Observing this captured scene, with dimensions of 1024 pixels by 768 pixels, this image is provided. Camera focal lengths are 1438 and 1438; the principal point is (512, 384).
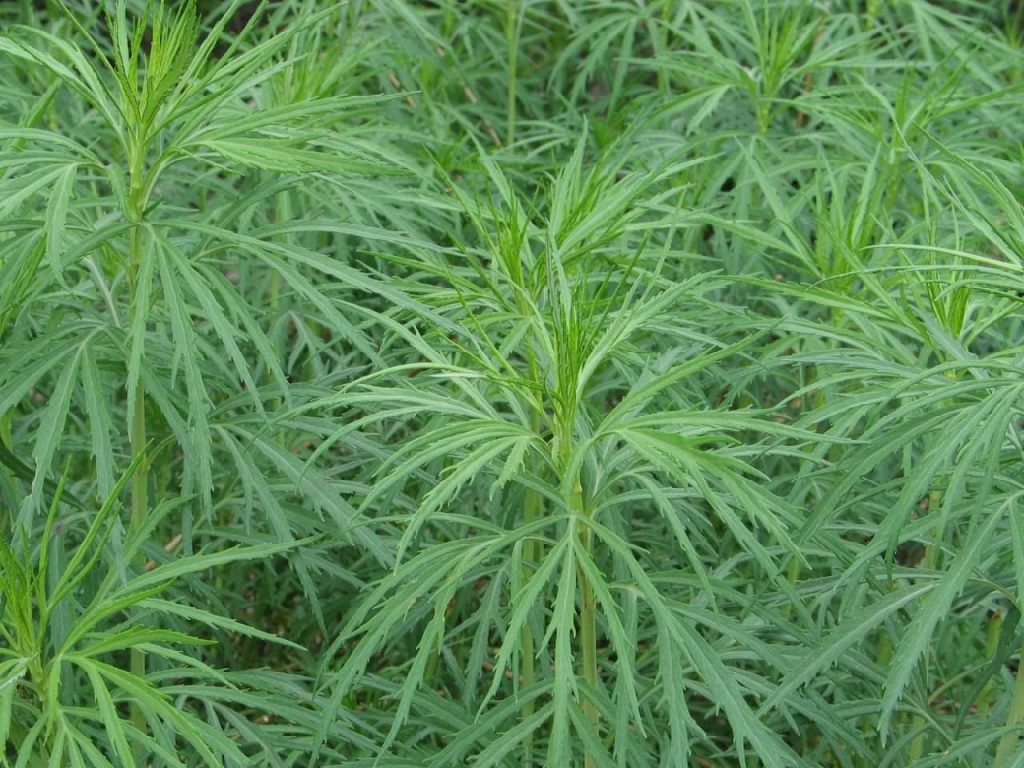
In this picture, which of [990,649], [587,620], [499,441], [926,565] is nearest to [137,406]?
[499,441]

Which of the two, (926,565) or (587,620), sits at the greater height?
(587,620)

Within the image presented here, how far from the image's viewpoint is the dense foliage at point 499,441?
6.70 feet

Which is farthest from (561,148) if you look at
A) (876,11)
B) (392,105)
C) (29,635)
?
(29,635)

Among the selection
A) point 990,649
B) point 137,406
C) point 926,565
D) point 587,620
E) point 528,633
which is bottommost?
point 990,649

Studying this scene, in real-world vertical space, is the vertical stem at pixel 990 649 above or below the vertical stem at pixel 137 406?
below

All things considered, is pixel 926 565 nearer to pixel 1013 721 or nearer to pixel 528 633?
pixel 1013 721

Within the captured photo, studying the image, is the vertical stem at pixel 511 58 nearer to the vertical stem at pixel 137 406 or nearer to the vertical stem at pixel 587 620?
the vertical stem at pixel 137 406

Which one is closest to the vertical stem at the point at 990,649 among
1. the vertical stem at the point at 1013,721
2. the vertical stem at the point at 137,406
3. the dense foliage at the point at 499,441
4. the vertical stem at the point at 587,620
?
the dense foliage at the point at 499,441

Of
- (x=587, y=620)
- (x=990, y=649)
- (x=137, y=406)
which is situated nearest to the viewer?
(x=587, y=620)

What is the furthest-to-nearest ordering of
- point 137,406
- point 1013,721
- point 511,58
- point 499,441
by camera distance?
point 511,58 < point 137,406 < point 1013,721 < point 499,441

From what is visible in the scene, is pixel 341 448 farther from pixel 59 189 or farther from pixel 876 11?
pixel 876 11

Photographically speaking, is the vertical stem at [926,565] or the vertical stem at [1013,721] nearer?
the vertical stem at [1013,721]

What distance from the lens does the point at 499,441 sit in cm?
202

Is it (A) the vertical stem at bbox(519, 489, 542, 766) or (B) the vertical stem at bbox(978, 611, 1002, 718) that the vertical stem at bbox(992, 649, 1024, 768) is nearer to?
(B) the vertical stem at bbox(978, 611, 1002, 718)
